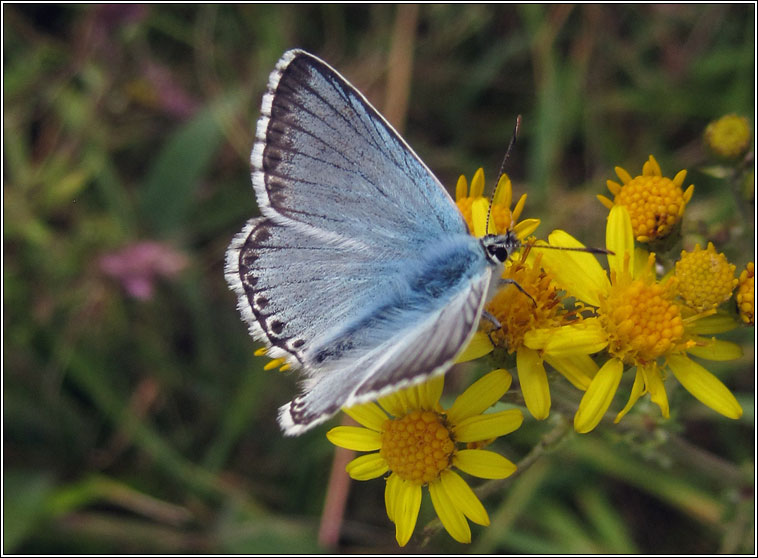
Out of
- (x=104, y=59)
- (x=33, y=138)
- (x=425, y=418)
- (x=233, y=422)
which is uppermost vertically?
(x=104, y=59)

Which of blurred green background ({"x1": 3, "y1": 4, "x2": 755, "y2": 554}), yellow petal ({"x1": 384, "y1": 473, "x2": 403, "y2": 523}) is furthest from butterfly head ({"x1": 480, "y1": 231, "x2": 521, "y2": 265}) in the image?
blurred green background ({"x1": 3, "y1": 4, "x2": 755, "y2": 554})

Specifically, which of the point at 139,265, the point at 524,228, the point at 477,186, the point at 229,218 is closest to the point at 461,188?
the point at 477,186

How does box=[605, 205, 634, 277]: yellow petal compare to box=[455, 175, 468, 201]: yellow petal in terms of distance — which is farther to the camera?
box=[455, 175, 468, 201]: yellow petal

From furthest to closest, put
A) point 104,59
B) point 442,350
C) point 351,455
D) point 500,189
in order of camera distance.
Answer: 1. point 104,59
2. point 351,455
3. point 500,189
4. point 442,350

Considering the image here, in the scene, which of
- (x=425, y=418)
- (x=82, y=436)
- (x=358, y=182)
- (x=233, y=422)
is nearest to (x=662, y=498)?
(x=425, y=418)

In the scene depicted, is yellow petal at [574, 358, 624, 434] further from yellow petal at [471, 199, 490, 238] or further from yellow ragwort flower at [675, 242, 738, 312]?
yellow petal at [471, 199, 490, 238]

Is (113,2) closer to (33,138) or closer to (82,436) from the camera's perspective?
(33,138)

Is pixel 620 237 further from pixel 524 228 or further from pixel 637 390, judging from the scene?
pixel 637 390
